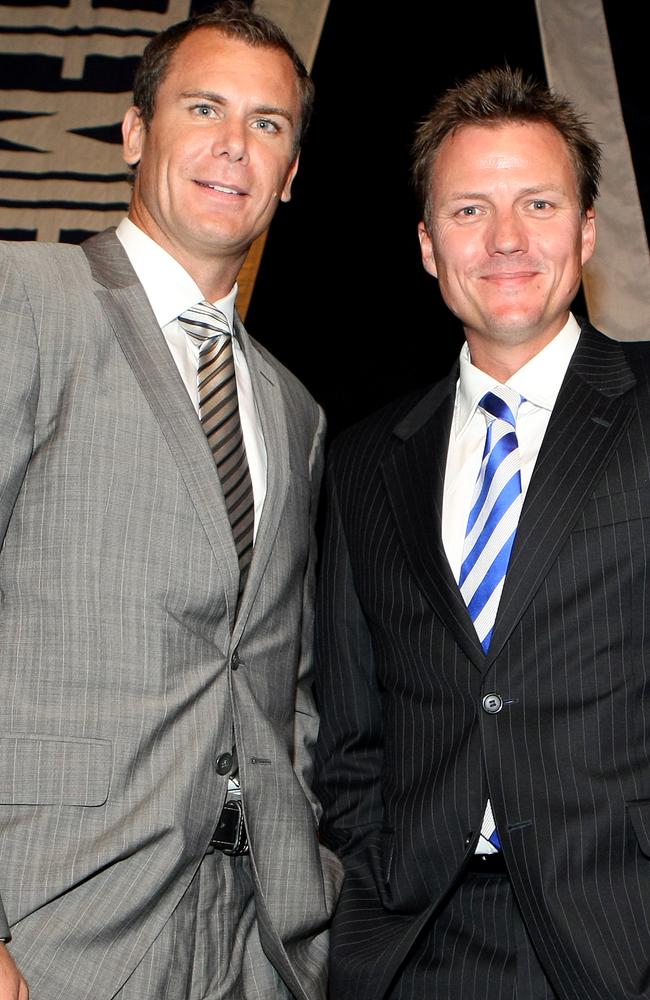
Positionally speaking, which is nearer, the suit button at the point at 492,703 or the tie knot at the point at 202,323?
the suit button at the point at 492,703

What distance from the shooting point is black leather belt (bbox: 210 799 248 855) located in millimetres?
1806

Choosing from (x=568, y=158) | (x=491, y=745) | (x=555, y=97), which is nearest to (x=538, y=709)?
(x=491, y=745)

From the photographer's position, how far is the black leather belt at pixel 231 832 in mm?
1806

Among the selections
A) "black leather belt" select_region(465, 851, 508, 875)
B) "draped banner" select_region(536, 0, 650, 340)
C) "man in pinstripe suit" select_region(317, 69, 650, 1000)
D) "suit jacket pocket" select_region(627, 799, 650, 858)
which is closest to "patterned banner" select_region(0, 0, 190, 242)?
"draped banner" select_region(536, 0, 650, 340)

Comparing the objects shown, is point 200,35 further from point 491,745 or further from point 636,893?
point 636,893

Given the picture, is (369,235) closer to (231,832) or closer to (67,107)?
(67,107)

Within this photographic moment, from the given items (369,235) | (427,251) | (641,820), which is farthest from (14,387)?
(369,235)

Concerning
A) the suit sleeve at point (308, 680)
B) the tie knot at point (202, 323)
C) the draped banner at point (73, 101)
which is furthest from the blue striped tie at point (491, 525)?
the draped banner at point (73, 101)

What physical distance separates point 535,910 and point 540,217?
121 centimetres

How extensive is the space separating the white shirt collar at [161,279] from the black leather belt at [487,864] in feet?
3.37

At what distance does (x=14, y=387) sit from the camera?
165 centimetres

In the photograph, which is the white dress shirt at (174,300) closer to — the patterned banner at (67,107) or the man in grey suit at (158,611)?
the man in grey suit at (158,611)

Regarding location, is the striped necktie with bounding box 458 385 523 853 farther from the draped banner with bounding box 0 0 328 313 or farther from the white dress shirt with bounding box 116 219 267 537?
the draped banner with bounding box 0 0 328 313

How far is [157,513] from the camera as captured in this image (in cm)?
175
